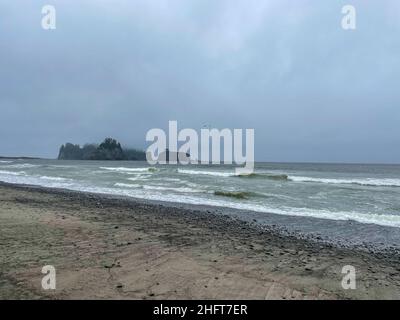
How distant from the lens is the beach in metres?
4.52

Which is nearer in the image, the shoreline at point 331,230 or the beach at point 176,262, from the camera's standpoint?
the beach at point 176,262

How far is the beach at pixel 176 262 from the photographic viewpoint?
452 cm

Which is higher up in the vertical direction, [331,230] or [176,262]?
[176,262]

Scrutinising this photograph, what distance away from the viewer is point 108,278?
190 inches

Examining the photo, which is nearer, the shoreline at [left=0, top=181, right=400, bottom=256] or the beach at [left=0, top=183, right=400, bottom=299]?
the beach at [left=0, top=183, right=400, bottom=299]

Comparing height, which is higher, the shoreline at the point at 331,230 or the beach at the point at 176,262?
the beach at the point at 176,262

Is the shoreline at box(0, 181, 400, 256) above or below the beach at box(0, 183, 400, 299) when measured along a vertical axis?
below

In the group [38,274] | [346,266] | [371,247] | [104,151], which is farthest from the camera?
[104,151]

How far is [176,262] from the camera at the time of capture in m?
5.81
